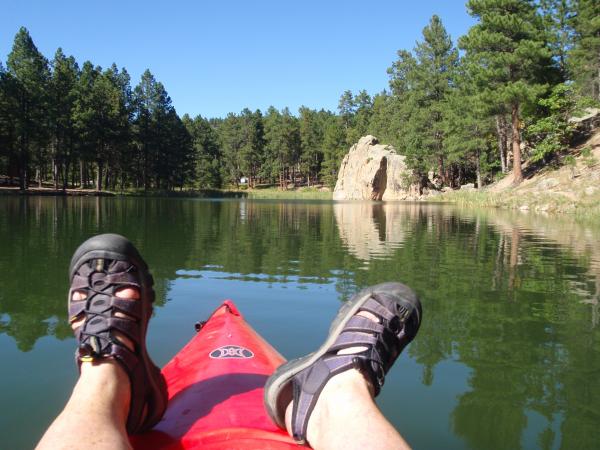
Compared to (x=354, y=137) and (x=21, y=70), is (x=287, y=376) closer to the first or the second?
(x=21, y=70)

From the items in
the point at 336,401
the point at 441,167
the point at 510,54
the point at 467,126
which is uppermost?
the point at 510,54

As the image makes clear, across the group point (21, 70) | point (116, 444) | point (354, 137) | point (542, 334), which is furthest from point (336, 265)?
point (354, 137)

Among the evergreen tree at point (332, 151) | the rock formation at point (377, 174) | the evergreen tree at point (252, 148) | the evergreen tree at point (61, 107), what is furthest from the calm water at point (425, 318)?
the evergreen tree at point (252, 148)

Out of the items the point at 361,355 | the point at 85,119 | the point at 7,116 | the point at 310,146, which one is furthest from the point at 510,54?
the point at 310,146

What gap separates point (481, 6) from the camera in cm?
3262

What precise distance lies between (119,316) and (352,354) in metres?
1.08

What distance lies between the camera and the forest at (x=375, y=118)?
3186 centimetres

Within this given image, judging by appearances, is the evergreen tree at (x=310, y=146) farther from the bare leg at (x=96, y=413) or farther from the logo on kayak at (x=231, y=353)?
the bare leg at (x=96, y=413)

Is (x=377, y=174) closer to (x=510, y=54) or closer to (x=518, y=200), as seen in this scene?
(x=510, y=54)

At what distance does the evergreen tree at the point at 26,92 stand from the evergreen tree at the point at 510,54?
3534 cm

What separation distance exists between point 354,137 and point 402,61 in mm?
14578

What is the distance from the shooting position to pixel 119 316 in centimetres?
236

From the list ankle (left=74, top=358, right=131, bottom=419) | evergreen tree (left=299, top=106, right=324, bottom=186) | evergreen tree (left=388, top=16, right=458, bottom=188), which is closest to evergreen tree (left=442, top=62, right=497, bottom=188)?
evergreen tree (left=388, top=16, right=458, bottom=188)

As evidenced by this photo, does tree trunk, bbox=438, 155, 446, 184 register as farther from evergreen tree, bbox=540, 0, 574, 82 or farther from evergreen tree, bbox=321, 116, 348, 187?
evergreen tree, bbox=321, 116, 348, 187
